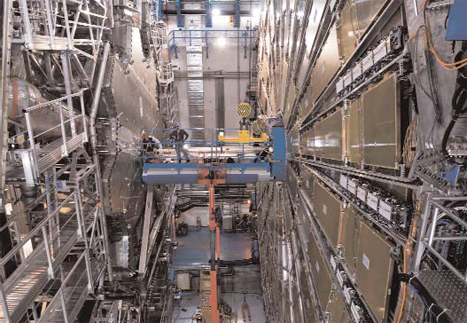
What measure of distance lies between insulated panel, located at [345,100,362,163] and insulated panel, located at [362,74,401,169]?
0.20 metres

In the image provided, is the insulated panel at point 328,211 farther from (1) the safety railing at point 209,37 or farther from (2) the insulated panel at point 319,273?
(1) the safety railing at point 209,37

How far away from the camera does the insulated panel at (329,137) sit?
4.36 meters

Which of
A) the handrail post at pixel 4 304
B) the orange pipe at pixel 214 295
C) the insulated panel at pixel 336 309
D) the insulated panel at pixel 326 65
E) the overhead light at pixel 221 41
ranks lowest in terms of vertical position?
the orange pipe at pixel 214 295

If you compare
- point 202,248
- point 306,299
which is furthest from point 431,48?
point 202,248

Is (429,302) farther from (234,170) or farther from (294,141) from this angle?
(234,170)

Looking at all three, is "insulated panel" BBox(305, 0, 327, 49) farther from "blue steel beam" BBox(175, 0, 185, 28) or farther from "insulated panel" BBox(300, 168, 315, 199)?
"blue steel beam" BBox(175, 0, 185, 28)

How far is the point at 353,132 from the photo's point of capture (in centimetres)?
375

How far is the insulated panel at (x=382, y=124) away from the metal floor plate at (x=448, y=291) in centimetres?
89

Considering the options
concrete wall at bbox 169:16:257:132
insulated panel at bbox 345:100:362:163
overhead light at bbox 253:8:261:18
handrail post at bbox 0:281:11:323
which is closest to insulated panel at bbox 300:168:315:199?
insulated panel at bbox 345:100:362:163

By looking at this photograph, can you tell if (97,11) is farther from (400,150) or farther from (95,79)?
(400,150)

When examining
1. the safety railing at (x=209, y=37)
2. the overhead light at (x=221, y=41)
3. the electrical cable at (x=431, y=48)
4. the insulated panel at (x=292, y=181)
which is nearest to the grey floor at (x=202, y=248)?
the insulated panel at (x=292, y=181)

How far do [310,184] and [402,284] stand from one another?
391cm

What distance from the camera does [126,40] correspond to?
8.04 meters

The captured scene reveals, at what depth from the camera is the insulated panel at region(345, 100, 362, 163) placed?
3566mm
